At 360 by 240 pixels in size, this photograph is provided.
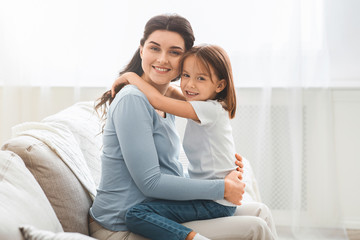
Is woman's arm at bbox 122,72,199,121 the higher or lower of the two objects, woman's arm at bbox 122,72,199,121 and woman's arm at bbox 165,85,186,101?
the higher

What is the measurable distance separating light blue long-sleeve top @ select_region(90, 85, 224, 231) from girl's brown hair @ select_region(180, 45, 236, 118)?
0.22 metres

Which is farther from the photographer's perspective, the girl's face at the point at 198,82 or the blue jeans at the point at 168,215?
the girl's face at the point at 198,82

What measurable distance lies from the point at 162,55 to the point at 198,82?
15 cm

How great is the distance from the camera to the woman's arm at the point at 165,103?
143 cm

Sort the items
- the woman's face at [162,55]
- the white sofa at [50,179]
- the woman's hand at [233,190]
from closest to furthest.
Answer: the white sofa at [50,179], the woman's hand at [233,190], the woman's face at [162,55]

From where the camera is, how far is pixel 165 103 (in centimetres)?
144

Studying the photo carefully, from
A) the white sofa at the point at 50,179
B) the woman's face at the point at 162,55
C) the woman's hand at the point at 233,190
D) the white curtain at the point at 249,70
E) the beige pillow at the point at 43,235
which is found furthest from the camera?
the white curtain at the point at 249,70

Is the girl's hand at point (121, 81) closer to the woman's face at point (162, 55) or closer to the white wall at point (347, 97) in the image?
the woman's face at point (162, 55)

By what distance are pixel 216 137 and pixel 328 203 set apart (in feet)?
5.58

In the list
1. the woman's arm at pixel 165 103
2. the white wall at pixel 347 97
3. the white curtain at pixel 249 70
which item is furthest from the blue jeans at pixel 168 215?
the white wall at pixel 347 97

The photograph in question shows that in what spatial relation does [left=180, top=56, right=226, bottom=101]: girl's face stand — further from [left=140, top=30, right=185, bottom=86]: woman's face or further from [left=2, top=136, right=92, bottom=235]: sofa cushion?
[left=2, top=136, right=92, bottom=235]: sofa cushion

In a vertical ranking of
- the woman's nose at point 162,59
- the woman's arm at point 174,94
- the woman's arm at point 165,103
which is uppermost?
the woman's nose at point 162,59

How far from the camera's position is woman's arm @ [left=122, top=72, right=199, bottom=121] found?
143 cm

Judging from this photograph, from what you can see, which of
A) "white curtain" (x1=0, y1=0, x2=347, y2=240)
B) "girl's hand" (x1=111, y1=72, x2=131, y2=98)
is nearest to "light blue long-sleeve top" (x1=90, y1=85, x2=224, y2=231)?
"girl's hand" (x1=111, y1=72, x2=131, y2=98)
